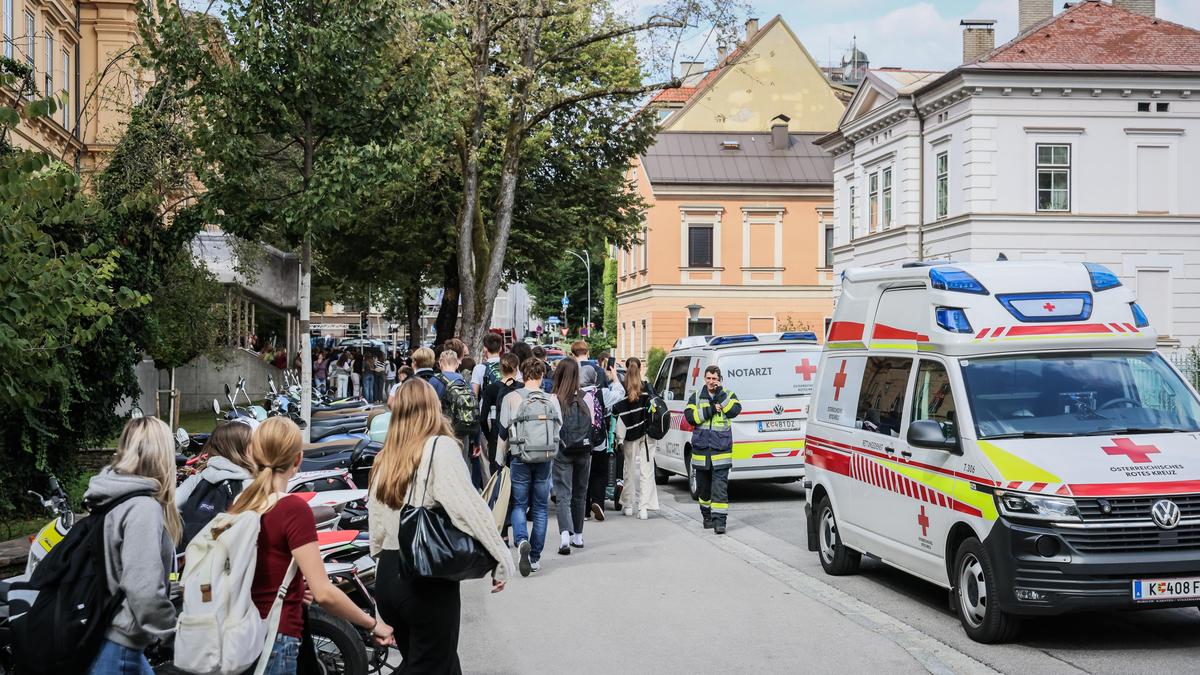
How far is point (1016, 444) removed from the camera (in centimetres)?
822

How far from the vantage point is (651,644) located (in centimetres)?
834

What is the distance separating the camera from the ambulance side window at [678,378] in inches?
717

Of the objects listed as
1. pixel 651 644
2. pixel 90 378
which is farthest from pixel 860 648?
pixel 90 378

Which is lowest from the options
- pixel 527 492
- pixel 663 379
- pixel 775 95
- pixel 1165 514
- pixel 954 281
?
pixel 527 492

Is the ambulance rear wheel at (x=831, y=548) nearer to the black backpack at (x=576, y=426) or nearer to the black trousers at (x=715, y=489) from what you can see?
the black backpack at (x=576, y=426)

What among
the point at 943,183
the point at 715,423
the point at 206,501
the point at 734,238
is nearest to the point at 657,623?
the point at 206,501

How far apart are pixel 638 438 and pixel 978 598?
275 inches

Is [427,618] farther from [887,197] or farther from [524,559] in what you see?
[887,197]

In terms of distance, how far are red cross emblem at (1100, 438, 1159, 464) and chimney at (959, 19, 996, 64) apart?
129 feet

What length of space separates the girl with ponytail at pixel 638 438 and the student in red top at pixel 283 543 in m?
9.82

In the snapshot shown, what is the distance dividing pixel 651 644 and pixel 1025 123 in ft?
113

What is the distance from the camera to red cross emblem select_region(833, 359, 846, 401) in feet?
35.5

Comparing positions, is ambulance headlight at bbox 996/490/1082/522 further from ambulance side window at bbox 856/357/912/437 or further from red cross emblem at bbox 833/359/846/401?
red cross emblem at bbox 833/359/846/401

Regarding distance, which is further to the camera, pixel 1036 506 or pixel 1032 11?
pixel 1032 11
